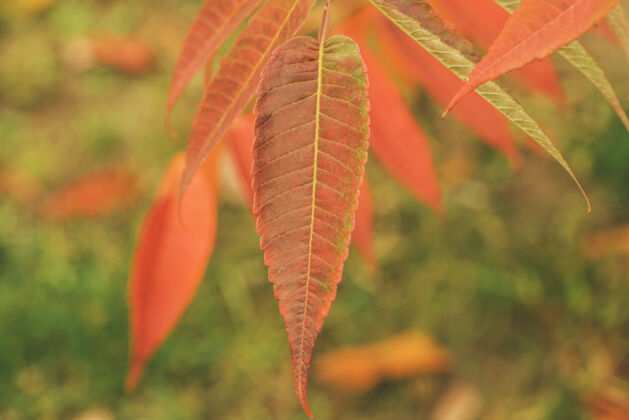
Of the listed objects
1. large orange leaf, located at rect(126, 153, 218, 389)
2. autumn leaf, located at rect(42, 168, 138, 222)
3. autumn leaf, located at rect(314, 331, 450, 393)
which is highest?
large orange leaf, located at rect(126, 153, 218, 389)

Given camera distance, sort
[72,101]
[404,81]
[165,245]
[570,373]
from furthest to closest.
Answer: [72,101], [404,81], [570,373], [165,245]

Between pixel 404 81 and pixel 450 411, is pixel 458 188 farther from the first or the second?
pixel 450 411

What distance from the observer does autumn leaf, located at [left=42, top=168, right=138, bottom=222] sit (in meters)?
1.66

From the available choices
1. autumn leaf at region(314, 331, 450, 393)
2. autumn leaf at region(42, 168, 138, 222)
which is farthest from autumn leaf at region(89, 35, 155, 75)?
autumn leaf at region(314, 331, 450, 393)

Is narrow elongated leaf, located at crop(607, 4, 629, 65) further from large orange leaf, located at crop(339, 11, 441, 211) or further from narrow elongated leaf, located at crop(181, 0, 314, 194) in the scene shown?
large orange leaf, located at crop(339, 11, 441, 211)

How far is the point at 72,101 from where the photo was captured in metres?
1.98

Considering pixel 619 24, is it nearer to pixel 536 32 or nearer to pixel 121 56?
pixel 536 32

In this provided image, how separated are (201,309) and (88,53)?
1.06m

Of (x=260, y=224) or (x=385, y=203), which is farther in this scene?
(x=385, y=203)

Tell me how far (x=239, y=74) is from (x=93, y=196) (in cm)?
137

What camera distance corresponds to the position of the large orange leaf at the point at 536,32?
1.12ft

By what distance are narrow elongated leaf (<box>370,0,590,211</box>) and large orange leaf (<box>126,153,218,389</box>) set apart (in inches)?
16.3

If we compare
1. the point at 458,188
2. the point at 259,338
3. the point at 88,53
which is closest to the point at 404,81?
the point at 458,188

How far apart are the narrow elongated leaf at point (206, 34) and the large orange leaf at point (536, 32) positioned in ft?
0.70
